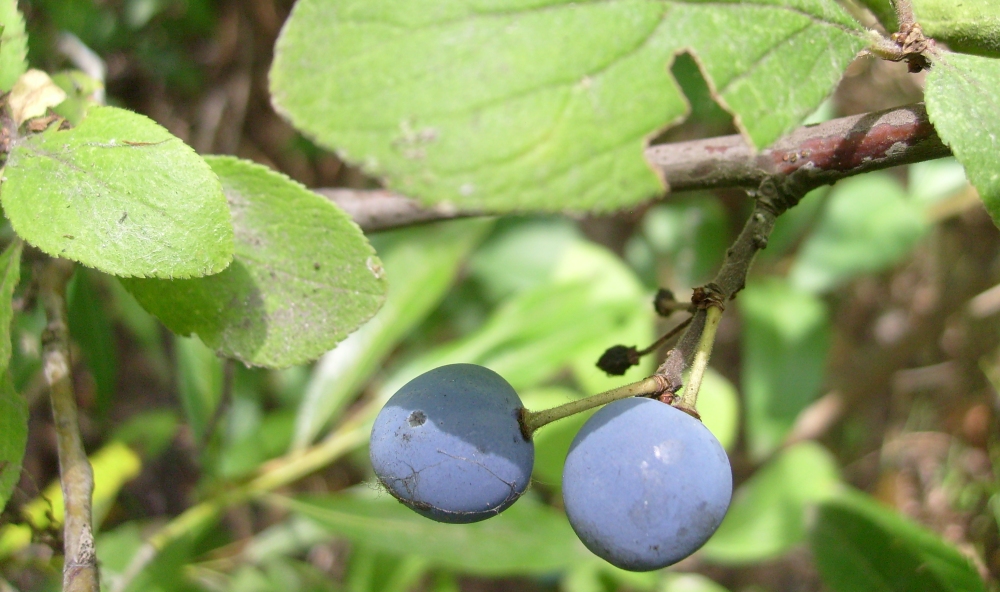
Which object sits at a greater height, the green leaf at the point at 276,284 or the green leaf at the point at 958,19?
the green leaf at the point at 958,19

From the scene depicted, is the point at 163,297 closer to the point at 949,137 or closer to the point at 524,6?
the point at 524,6

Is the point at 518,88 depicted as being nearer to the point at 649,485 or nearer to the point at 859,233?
the point at 649,485

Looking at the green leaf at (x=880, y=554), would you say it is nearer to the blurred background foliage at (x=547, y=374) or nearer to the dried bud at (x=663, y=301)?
the blurred background foliage at (x=547, y=374)

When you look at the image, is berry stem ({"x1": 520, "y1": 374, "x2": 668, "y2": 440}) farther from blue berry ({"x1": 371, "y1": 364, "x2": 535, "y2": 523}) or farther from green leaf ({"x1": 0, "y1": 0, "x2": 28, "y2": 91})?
green leaf ({"x1": 0, "y1": 0, "x2": 28, "y2": 91})

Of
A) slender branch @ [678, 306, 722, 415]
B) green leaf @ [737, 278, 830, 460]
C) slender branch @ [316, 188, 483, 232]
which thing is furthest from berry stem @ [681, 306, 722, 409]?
green leaf @ [737, 278, 830, 460]

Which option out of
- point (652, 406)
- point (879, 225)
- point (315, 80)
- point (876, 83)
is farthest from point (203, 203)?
point (876, 83)

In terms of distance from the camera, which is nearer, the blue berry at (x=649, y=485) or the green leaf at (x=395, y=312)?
the blue berry at (x=649, y=485)

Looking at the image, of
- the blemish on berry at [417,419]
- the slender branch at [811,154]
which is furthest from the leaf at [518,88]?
the blemish on berry at [417,419]
